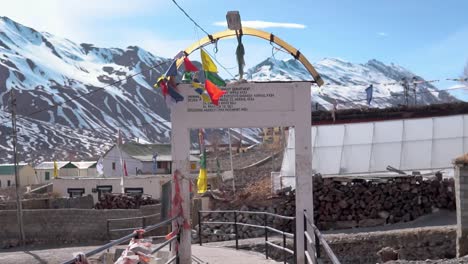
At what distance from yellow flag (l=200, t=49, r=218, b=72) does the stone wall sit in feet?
61.7

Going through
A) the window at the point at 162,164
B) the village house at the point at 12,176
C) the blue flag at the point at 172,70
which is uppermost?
the blue flag at the point at 172,70

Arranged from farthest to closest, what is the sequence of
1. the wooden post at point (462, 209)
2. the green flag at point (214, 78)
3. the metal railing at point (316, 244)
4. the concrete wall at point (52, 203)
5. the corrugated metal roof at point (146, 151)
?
the corrugated metal roof at point (146, 151), the concrete wall at point (52, 203), the wooden post at point (462, 209), the green flag at point (214, 78), the metal railing at point (316, 244)

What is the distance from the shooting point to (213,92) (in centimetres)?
1106

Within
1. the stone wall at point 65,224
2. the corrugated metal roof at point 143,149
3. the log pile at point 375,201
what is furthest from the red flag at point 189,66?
the corrugated metal roof at point 143,149

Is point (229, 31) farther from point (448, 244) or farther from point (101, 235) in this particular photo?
point (101, 235)

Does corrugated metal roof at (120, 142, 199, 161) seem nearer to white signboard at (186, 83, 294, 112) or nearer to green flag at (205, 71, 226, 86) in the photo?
white signboard at (186, 83, 294, 112)

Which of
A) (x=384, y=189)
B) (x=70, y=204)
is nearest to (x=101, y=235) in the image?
(x=70, y=204)

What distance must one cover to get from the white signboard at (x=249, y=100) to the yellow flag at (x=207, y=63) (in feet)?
1.51

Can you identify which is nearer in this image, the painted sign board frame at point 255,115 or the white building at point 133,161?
the painted sign board frame at point 255,115

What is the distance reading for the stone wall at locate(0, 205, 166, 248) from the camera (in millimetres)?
29953

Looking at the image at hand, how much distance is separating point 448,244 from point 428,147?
23.2ft

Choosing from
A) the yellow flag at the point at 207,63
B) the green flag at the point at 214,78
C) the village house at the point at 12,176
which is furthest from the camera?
the village house at the point at 12,176

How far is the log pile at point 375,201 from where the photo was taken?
22.1 m

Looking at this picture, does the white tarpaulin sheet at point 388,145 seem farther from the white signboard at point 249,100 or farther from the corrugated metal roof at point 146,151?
the corrugated metal roof at point 146,151
